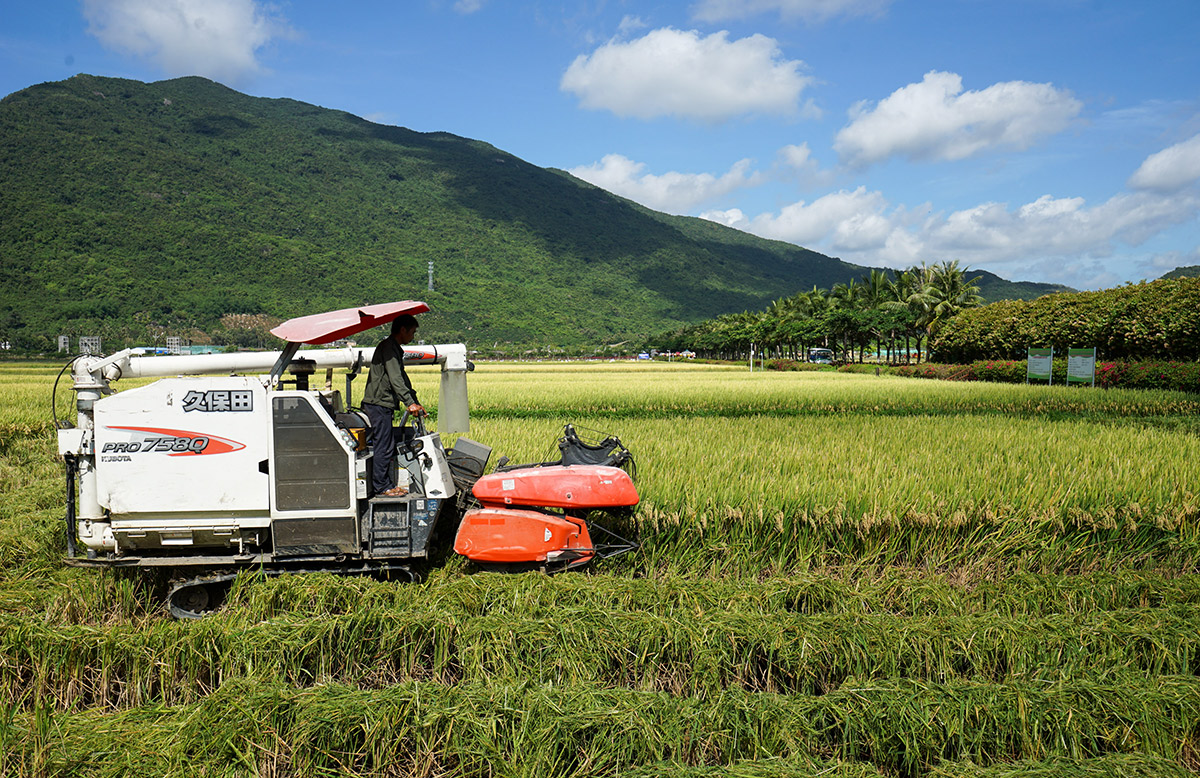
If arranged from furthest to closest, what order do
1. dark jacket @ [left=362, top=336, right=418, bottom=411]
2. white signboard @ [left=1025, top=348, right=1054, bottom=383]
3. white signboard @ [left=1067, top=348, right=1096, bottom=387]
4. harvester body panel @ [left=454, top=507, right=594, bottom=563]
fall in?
white signboard @ [left=1025, top=348, right=1054, bottom=383]
white signboard @ [left=1067, top=348, right=1096, bottom=387]
dark jacket @ [left=362, top=336, right=418, bottom=411]
harvester body panel @ [left=454, top=507, right=594, bottom=563]

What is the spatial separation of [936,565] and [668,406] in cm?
1316

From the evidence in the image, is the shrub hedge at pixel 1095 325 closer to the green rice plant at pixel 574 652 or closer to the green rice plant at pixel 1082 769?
the green rice plant at pixel 574 652

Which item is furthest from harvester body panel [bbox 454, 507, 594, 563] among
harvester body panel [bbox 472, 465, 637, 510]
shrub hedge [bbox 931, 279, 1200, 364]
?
shrub hedge [bbox 931, 279, 1200, 364]

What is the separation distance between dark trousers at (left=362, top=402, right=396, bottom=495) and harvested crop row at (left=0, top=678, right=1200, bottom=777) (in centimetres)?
189

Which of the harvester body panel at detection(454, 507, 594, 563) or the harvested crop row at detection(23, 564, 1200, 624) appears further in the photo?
the harvester body panel at detection(454, 507, 594, 563)

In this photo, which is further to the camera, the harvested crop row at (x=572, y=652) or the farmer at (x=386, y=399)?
the farmer at (x=386, y=399)

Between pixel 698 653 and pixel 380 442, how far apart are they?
2932mm

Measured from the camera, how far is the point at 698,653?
4137 mm

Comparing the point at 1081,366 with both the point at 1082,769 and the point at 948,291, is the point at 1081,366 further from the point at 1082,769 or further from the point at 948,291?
the point at 948,291

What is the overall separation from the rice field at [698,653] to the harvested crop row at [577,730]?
0.01 m

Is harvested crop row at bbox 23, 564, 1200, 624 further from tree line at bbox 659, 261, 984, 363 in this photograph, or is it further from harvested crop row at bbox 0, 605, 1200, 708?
tree line at bbox 659, 261, 984, 363

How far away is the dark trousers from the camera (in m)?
5.25

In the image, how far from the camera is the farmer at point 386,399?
5.24m

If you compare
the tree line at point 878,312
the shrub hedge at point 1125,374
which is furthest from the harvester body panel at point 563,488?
the tree line at point 878,312
